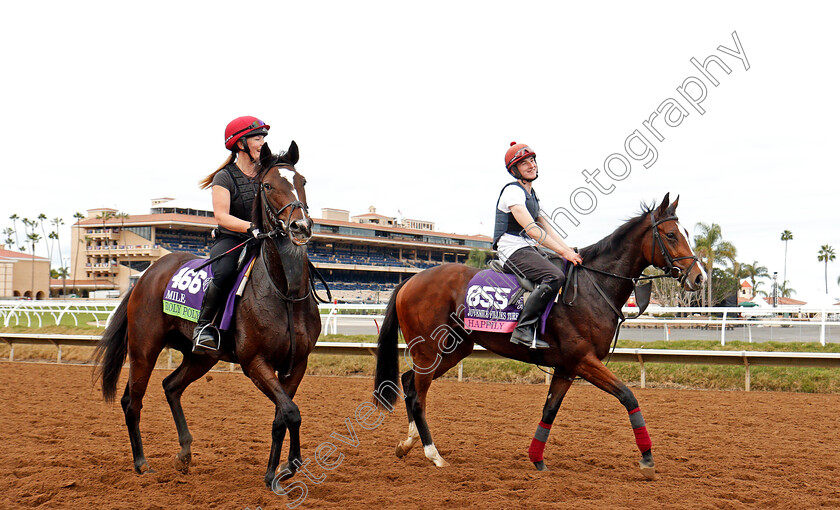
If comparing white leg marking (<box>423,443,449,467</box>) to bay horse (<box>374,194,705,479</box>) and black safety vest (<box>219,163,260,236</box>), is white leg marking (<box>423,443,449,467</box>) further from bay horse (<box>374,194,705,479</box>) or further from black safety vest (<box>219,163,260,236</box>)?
black safety vest (<box>219,163,260,236</box>)

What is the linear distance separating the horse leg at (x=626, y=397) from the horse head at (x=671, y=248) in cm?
92

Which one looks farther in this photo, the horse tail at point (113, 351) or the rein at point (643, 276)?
the horse tail at point (113, 351)

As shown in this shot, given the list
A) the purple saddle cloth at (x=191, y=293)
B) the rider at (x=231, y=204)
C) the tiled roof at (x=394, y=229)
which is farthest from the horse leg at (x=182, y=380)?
the tiled roof at (x=394, y=229)

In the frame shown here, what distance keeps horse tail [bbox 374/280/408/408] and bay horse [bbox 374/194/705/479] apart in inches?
11.3

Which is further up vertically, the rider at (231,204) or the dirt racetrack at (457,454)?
the rider at (231,204)

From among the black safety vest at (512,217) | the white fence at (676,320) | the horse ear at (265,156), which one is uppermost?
the horse ear at (265,156)

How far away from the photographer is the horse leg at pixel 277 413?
4371 millimetres

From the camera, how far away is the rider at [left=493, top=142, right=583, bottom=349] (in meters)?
5.36

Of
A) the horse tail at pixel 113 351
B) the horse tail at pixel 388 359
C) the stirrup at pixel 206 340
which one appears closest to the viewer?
the stirrup at pixel 206 340

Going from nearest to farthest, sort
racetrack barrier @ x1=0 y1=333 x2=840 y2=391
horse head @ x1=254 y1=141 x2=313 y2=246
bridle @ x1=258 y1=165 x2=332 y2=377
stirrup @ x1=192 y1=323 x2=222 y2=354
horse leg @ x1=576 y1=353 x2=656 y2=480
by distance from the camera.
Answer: horse head @ x1=254 y1=141 x2=313 y2=246 → bridle @ x1=258 y1=165 x2=332 y2=377 → stirrup @ x1=192 y1=323 x2=222 y2=354 → horse leg @ x1=576 y1=353 x2=656 y2=480 → racetrack barrier @ x1=0 y1=333 x2=840 y2=391

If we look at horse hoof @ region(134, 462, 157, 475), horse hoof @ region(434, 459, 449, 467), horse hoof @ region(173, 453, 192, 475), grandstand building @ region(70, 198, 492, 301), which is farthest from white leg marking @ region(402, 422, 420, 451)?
grandstand building @ region(70, 198, 492, 301)

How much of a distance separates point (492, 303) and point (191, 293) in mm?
2508

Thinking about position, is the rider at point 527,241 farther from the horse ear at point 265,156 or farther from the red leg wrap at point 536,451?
the horse ear at point 265,156

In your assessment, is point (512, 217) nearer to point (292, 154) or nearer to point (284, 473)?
point (292, 154)
